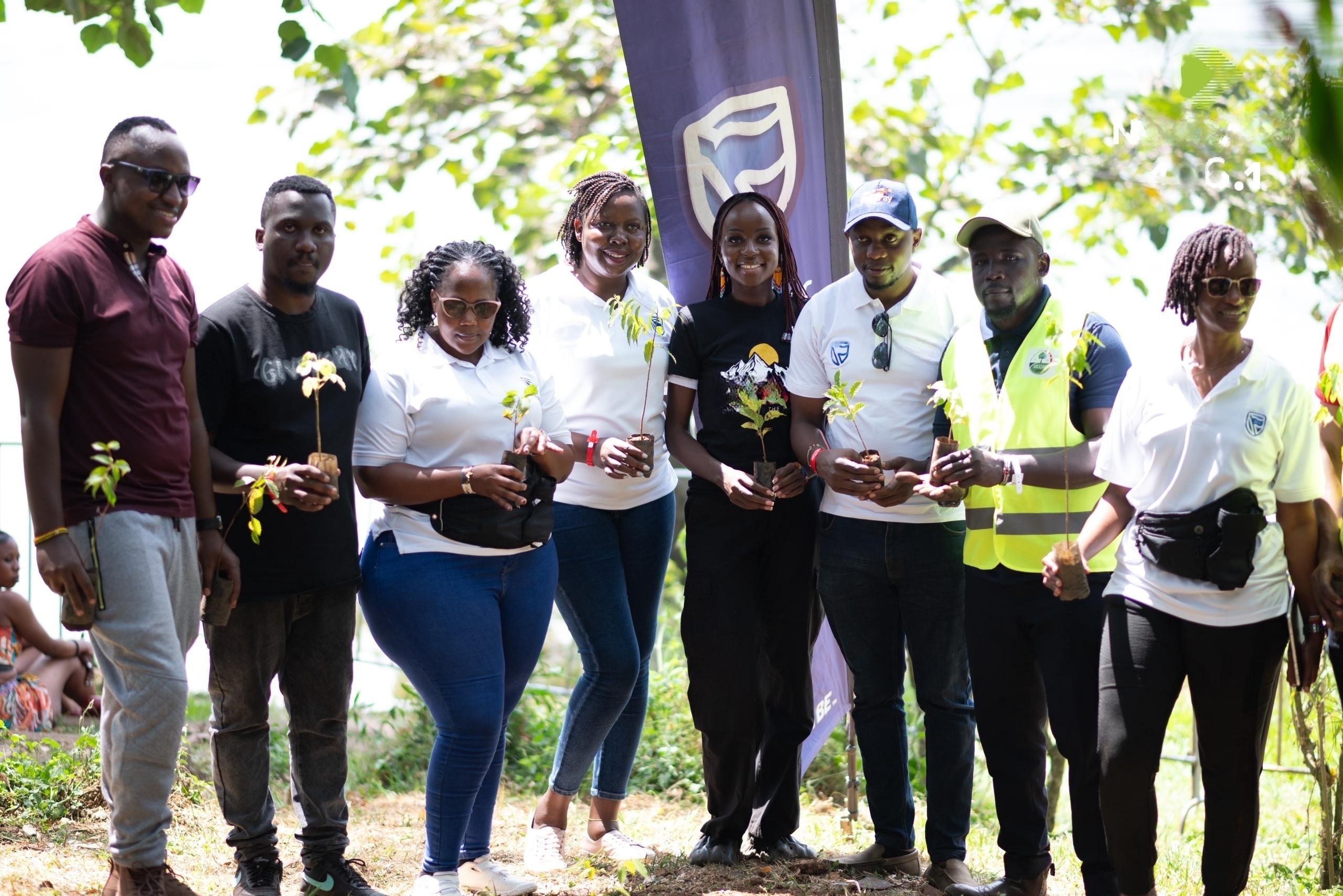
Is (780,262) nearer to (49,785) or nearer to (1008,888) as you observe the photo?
(1008,888)

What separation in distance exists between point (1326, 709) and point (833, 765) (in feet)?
7.98

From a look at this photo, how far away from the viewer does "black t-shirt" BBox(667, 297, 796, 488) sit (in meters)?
4.39

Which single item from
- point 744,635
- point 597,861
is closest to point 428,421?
point 744,635

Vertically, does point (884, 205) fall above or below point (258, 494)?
above

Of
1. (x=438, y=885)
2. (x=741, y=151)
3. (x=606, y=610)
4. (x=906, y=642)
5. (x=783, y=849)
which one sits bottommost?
(x=783, y=849)

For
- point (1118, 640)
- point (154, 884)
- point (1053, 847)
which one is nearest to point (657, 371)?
point (1118, 640)

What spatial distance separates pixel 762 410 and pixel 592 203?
920 millimetres

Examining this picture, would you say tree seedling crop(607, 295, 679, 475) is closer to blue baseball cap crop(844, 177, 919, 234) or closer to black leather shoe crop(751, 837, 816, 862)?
blue baseball cap crop(844, 177, 919, 234)

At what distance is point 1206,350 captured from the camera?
11.5 feet

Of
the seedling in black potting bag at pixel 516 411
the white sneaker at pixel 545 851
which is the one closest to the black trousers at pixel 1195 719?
the seedling in black potting bag at pixel 516 411

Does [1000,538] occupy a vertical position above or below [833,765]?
above

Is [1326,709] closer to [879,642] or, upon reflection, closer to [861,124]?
[879,642]

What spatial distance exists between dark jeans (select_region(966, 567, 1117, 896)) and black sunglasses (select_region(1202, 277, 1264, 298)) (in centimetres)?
90

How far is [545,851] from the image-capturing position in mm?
4539
